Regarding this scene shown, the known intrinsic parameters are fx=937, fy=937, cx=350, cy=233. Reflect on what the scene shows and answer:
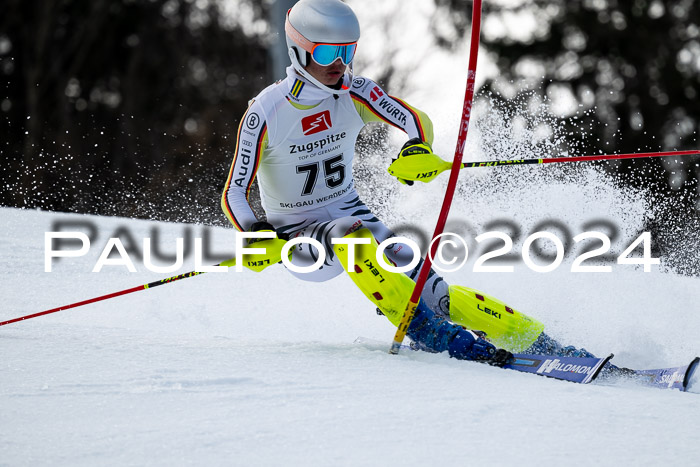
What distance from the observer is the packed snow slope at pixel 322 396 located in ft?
7.74

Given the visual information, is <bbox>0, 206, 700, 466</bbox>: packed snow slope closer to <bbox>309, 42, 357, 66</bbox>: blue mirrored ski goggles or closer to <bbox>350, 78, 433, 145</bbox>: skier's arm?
<bbox>350, 78, 433, 145</bbox>: skier's arm

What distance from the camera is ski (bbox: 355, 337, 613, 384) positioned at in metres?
3.29

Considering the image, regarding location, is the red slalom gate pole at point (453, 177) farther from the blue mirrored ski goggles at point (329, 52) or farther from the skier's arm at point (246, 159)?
the skier's arm at point (246, 159)

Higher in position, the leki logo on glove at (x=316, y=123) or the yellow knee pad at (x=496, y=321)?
the leki logo on glove at (x=316, y=123)

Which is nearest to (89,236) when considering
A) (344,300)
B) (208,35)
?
(344,300)

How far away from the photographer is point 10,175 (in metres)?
14.4

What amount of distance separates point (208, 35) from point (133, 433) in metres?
20.0

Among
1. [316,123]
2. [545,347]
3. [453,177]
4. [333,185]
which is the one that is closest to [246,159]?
[316,123]

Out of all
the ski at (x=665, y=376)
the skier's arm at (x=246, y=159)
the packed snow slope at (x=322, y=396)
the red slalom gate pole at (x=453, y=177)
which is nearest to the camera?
the packed snow slope at (x=322, y=396)

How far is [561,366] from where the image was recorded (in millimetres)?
Answer: 3395

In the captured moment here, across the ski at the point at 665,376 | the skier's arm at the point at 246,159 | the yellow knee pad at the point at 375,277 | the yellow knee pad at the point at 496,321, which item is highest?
the skier's arm at the point at 246,159

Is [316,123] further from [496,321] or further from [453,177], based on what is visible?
[496,321]

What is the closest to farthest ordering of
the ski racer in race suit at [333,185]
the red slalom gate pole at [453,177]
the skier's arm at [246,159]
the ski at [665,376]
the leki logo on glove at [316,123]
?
the ski at [665,376] < the red slalom gate pole at [453,177] < the ski racer in race suit at [333,185] < the skier's arm at [246,159] < the leki logo on glove at [316,123]

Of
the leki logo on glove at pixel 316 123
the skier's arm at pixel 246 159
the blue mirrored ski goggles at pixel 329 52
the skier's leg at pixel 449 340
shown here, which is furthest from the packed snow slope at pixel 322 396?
the blue mirrored ski goggles at pixel 329 52
